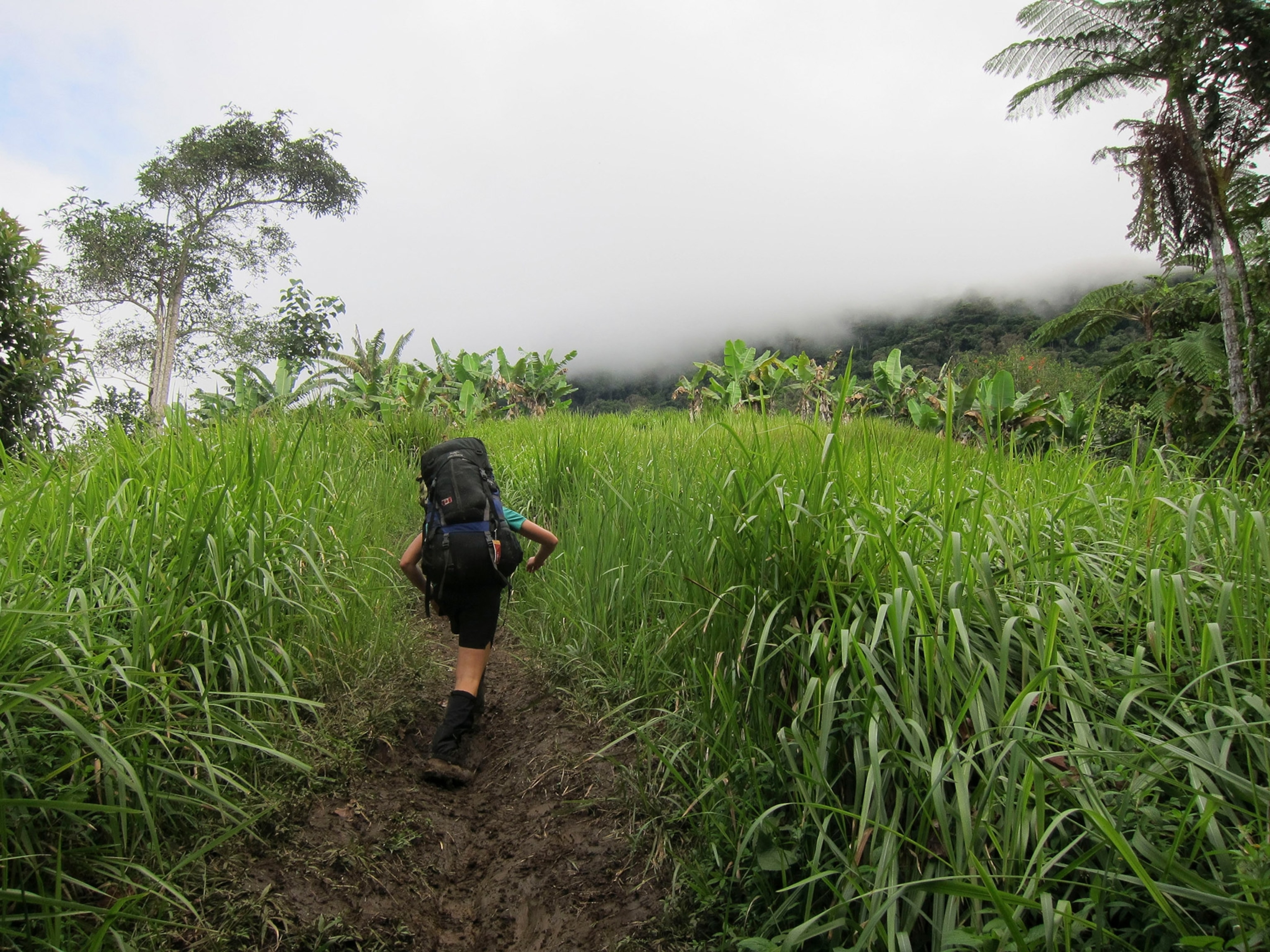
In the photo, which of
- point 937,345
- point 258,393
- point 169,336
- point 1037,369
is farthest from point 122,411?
point 937,345

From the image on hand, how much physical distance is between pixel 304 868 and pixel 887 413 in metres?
17.2

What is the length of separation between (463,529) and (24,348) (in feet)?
14.2

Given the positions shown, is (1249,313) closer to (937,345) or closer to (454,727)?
(454,727)

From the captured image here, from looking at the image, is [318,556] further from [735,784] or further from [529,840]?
[735,784]

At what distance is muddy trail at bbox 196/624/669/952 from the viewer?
7.29ft

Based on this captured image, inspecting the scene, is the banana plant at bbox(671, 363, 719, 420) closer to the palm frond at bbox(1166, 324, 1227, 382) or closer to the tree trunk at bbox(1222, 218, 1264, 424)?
the tree trunk at bbox(1222, 218, 1264, 424)

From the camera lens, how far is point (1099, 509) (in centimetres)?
261

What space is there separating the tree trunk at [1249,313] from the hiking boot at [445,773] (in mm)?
9939

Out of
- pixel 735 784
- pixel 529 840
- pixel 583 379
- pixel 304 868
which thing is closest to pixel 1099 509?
pixel 735 784

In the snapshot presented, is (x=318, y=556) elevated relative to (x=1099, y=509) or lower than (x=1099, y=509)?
elevated

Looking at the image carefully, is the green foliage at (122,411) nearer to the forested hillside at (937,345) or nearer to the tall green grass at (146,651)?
the tall green grass at (146,651)

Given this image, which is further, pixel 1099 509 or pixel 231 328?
pixel 231 328

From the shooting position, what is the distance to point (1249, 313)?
9.30 m

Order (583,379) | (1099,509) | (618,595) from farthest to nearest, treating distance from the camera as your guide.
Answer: (583,379), (618,595), (1099,509)
